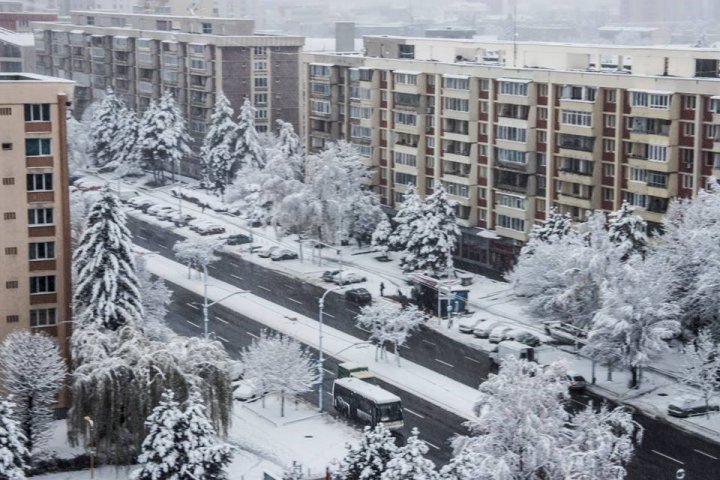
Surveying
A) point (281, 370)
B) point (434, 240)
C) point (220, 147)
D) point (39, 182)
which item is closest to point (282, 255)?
point (434, 240)

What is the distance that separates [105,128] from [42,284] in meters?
85.9

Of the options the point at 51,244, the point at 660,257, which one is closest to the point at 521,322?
the point at 660,257

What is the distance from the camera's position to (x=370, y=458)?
45781 millimetres

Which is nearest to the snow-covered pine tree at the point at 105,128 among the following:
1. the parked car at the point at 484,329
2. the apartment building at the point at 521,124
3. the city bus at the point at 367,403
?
the apartment building at the point at 521,124

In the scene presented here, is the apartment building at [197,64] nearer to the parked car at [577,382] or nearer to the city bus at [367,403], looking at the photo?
the parked car at [577,382]

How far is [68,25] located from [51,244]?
117287 millimetres

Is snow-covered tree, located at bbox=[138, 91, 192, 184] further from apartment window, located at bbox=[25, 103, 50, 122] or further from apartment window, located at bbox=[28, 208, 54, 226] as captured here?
apartment window, located at bbox=[25, 103, 50, 122]

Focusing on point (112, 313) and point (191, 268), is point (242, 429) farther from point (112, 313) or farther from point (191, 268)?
point (191, 268)

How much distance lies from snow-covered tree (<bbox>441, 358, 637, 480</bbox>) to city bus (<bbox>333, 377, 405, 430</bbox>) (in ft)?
40.2

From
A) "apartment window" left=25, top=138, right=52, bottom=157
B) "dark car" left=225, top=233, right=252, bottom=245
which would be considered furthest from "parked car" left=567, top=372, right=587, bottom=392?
"dark car" left=225, top=233, right=252, bottom=245

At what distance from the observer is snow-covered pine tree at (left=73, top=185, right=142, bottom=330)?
210ft

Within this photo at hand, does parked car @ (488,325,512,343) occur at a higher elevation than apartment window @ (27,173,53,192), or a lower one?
lower

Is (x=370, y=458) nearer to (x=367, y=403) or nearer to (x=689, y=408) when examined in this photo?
(x=367, y=403)

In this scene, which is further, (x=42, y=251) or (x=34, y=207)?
(x=42, y=251)
